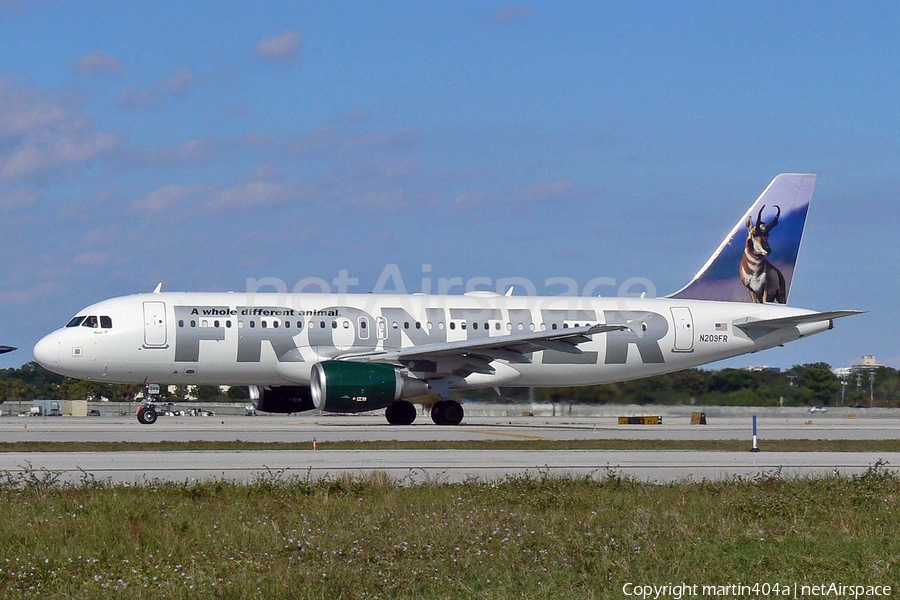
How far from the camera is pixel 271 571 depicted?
10.1m

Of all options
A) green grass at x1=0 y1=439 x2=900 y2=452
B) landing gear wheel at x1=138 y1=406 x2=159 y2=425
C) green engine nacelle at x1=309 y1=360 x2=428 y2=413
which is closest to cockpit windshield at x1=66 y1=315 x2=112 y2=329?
landing gear wheel at x1=138 y1=406 x2=159 y2=425

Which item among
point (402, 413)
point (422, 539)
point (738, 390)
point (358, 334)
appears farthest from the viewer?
point (738, 390)

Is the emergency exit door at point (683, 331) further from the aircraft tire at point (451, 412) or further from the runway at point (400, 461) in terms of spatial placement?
the runway at point (400, 461)

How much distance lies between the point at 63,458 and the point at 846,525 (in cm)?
1443

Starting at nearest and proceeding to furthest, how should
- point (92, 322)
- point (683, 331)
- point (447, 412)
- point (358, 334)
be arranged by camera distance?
point (92, 322) → point (358, 334) → point (447, 412) → point (683, 331)

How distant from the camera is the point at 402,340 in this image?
1431 inches

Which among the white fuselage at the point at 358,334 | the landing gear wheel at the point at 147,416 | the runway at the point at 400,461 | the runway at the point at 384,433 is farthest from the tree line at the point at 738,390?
the runway at the point at 400,461

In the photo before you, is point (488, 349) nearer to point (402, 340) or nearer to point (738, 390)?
point (402, 340)

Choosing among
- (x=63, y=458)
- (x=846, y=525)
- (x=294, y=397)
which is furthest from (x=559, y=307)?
(x=846, y=525)

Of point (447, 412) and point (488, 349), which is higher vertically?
point (488, 349)

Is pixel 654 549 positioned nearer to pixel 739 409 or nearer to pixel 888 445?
pixel 888 445

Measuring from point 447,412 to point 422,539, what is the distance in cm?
2493

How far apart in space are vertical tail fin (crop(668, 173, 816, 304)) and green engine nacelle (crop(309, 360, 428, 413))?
13.1 metres

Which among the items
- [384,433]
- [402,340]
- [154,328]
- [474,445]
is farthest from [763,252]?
[154,328]
